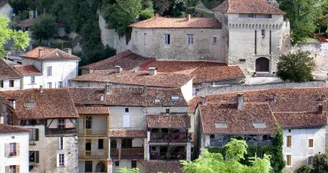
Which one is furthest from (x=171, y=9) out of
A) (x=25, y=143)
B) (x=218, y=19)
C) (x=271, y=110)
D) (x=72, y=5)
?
(x=25, y=143)

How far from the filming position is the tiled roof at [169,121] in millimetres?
77062

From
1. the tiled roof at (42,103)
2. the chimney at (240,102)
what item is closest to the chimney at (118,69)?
the tiled roof at (42,103)

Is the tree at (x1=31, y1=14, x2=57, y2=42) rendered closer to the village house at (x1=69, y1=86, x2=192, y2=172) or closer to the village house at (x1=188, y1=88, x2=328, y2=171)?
the village house at (x1=69, y1=86, x2=192, y2=172)

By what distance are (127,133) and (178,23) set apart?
20.6m

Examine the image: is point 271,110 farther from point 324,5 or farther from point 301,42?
point 324,5

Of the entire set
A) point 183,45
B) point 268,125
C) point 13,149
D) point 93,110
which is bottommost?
point 13,149

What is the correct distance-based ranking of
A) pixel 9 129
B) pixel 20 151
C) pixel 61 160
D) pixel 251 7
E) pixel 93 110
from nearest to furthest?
1. pixel 9 129
2. pixel 20 151
3. pixel 61 160
4. pixel 93 110
5. pixel 251 7

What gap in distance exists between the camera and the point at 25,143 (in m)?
73.4

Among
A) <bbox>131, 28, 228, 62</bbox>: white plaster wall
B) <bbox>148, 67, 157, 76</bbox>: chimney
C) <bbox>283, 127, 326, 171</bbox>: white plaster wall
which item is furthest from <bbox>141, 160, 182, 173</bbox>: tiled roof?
<bbox>131, 28, 228, 62</bbox>: white plaster wall

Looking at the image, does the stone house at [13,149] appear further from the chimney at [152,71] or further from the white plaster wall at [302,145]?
the white plaster wall at [302,145]

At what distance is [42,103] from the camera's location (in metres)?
76.4

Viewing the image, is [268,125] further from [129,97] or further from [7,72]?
[7,72]

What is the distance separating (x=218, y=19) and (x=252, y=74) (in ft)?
19.7

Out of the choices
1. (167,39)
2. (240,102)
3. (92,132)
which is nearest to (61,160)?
(92,132)
